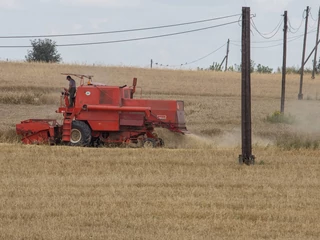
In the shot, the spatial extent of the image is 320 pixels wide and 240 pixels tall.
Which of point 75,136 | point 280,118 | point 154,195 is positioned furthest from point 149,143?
point 280,118

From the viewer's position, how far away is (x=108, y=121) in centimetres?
2259

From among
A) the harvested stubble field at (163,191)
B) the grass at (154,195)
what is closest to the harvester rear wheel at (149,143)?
the harvested stubble field at (163,191)

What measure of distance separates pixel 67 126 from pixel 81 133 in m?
0.54

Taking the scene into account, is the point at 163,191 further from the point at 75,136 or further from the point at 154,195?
the point at 75,136

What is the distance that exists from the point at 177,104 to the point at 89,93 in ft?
8.85

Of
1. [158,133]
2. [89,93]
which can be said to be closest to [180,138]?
[158,133]

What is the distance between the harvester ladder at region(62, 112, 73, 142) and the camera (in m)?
22.7

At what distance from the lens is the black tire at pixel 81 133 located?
73.9ft

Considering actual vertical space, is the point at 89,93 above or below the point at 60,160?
above

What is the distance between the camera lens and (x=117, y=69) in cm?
5922

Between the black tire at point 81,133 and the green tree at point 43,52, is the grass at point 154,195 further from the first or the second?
the green tree at point 43,52

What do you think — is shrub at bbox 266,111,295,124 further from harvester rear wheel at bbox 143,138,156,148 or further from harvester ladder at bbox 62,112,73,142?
harvester ladder at bbox 62,112,73,142

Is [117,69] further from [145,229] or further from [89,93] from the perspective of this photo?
[145,229]

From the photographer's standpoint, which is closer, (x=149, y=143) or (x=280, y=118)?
(x=149, y=143)
